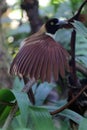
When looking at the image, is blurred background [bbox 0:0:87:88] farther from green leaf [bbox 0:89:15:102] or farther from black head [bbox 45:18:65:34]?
green leaf [bbox 0:89:15:102]

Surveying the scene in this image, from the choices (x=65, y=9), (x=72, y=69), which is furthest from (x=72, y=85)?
(x=65, y=9)

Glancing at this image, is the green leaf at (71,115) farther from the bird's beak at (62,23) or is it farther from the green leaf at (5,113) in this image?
the bird's beak at (62,23)

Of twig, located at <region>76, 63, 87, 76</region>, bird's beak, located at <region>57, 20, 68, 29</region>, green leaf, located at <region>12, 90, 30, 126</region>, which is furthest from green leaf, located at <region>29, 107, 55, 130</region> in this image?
twig, located at <region>76, 63, 87, 76</region>

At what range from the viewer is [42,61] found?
30.6 inches

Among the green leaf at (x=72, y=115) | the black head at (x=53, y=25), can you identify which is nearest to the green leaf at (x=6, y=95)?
the green leaf at (x=72, y=115)

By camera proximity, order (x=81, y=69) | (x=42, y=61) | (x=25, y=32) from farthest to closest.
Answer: (x=25, y=32), (x=81, y=69), (x=42, y=61)

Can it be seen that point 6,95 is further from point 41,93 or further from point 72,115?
point 41,93

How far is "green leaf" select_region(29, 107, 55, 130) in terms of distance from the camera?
0.81m

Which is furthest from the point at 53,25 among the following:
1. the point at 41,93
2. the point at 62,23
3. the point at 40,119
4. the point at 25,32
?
the point at 25,32

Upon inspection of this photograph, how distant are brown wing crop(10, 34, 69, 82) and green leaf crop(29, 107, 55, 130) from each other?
3.8 inches

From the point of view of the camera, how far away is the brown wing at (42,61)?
76 centimetres

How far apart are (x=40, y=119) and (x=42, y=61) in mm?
130

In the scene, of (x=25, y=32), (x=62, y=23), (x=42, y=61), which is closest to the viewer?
(x=42, y=61)

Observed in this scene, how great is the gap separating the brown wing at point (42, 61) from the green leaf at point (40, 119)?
98 millimetres
